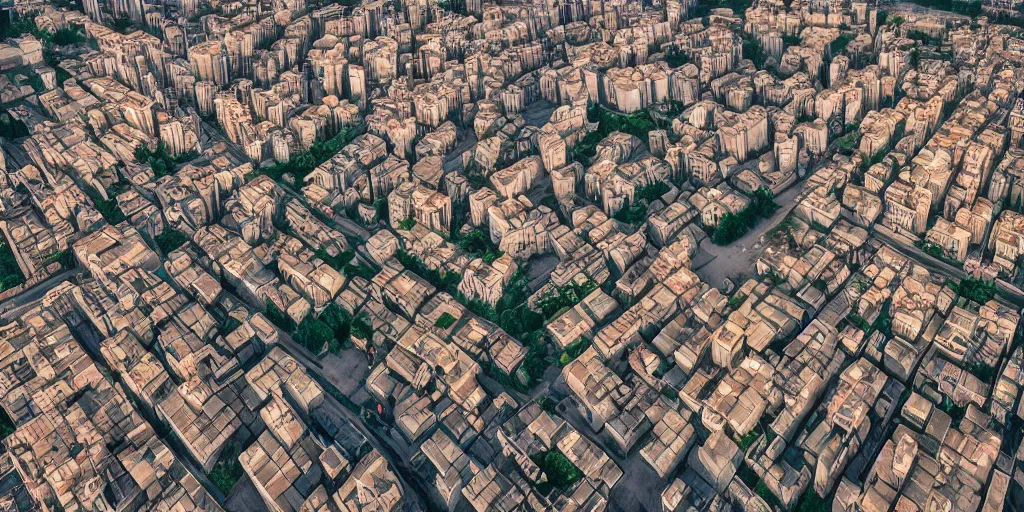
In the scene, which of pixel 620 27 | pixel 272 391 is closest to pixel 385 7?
pixel 620 27

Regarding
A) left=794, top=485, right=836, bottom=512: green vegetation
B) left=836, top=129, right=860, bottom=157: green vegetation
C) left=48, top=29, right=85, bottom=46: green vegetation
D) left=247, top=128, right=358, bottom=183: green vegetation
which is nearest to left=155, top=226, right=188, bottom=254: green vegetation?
left=247, top=128, right=358, bottom=183: green vegetation

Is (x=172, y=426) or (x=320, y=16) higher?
(x=320, y=16)

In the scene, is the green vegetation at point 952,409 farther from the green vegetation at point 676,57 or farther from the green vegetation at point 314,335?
the green vegetation at point 676,57

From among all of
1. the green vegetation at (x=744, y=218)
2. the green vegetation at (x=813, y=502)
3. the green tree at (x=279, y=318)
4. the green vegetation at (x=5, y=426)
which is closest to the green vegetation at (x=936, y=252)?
the green vegetation at (x=744, y=218)

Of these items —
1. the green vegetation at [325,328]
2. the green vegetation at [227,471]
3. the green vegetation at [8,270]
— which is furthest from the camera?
the green vegetation at [8,270]

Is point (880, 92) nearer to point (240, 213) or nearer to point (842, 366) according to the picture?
point (842, 366)
